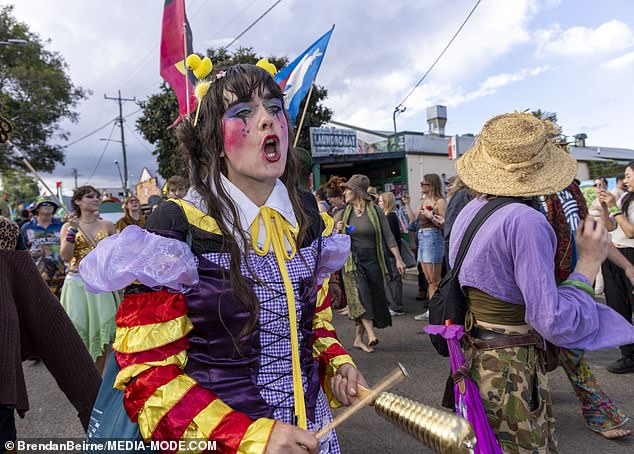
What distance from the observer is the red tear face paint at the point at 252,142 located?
1.40 metres

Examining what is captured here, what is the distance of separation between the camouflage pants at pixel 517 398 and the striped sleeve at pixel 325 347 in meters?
0.79

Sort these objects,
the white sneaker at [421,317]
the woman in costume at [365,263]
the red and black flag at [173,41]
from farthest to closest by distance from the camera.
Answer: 1. the white sneaker at [421,317]
2. the woman in costume at [365,263]
3. the red and black flag at [173,41]

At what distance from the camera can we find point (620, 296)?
4.38 meters

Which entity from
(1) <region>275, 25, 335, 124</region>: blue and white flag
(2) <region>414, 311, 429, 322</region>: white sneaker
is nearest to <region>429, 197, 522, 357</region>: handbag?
(1) <region>275, 25, 335, 124</region>: blue and white flag

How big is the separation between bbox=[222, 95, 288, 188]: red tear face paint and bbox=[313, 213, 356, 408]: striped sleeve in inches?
14.4

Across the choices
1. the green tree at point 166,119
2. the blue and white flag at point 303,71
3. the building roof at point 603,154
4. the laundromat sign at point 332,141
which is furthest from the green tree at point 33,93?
the building roof at point 603,154

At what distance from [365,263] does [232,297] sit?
4.33 metres

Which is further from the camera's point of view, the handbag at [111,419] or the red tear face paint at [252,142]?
the red tear face paint at [252,142]

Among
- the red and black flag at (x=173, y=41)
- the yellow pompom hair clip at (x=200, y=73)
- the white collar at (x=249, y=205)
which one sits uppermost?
the red and black flag at (x=173, y=41)

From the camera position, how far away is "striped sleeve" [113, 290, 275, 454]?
1123mm

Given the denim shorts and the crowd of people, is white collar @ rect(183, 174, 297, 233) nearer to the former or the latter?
the crowd of people

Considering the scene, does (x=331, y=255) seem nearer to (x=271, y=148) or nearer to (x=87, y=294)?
(x=271, y=148)

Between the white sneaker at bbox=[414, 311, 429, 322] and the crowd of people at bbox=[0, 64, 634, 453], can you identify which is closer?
the crowd of people at bbox=[0, 64, 634, 453]

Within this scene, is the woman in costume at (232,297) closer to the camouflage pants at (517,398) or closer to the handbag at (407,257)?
the camouflage pants at (517,398)
